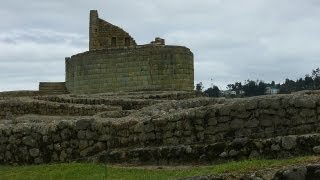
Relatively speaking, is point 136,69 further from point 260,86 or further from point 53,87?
point 260,86

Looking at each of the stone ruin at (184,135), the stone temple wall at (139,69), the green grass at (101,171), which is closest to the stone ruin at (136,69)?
the stone temple wall at (139,69)

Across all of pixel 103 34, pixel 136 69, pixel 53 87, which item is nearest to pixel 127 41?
pixel 103 34

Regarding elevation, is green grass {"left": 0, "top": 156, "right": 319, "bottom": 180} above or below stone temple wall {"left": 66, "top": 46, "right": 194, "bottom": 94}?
below

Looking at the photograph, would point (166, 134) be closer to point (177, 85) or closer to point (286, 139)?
point (286, 139)

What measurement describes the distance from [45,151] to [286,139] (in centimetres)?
512

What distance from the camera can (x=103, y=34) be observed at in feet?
133

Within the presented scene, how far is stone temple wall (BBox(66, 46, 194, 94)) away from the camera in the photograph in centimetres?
3419

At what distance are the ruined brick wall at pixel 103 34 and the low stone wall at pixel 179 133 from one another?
86.0 feet

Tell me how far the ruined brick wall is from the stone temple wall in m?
5.24

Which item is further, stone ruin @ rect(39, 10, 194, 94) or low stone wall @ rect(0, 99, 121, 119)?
stone ruin @ rect(39, 10, 194, 94)

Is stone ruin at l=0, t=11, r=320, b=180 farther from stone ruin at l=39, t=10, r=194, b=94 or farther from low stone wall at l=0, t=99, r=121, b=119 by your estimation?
stone ruin at l=39, t=10, r=194, b=94

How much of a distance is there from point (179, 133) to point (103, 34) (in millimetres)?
28948

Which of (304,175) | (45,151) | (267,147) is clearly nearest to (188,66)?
(45,151)

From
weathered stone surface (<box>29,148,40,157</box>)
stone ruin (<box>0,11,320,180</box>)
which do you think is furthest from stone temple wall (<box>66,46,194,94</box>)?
weathered stone surface (<box>29,148,40,157</box>)
